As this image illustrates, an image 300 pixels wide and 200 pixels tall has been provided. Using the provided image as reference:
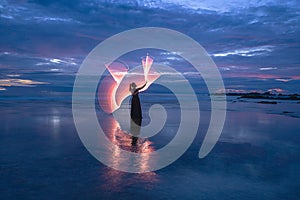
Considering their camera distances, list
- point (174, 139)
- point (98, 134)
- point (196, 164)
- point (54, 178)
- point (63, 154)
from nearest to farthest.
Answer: point (54, 178), point (196, 164), point (63, 154), point (174, 139), point (98, 134)

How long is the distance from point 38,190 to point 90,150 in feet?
12.6

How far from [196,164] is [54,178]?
13.4ft

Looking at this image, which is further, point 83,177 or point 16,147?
point 16,147

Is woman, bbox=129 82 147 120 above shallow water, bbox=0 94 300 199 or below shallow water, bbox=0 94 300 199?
above

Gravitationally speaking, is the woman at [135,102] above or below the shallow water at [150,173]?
above

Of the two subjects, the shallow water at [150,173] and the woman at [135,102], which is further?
the woman at [135,102]

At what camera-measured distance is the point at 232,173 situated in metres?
7.57

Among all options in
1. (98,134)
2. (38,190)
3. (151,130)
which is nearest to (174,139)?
(151,130)

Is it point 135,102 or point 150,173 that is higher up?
point 135,102

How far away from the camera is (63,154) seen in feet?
30.1

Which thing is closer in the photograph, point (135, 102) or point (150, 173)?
point (150, 173)

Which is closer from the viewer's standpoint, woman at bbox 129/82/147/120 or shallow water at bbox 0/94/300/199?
shallow water at bbox 0/94/300/199

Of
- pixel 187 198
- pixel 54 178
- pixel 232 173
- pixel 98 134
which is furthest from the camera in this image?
pixel 98 134

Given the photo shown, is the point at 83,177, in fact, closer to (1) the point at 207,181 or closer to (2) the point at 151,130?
(1) the point at 207,181
